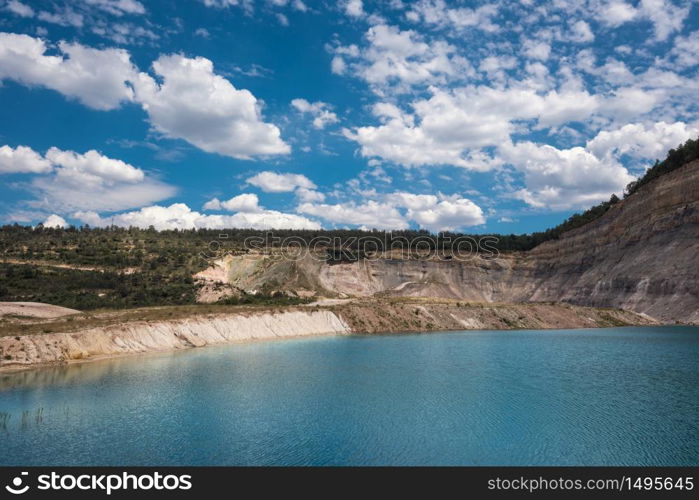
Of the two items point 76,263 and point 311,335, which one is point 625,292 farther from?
point 76,263

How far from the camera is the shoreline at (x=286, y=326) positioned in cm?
3534

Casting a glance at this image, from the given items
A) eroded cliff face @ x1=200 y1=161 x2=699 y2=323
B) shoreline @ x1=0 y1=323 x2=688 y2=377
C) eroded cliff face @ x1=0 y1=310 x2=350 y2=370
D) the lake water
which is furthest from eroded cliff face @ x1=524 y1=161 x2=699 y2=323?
eroded cliff face @ x1=0 y1=310 x2=350 y2=370

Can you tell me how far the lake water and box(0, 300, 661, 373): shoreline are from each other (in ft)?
11.9

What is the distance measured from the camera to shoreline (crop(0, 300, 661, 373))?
35.3 m

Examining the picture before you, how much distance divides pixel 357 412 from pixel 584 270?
9445 cm

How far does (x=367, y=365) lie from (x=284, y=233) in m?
111

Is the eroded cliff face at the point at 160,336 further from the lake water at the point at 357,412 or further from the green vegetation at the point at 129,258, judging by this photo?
the green vegetation at the point at 129,258

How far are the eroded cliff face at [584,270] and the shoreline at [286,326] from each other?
6925 mm

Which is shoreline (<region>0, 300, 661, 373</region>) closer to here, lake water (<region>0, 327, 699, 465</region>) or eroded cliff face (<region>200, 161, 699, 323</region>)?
lake water (<region>0, 327, 699, 465</region>)

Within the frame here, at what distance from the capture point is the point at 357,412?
20.4m

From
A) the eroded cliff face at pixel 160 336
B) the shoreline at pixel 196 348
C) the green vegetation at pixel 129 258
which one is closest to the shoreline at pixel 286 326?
the eroded cliff face at pixel 160 336

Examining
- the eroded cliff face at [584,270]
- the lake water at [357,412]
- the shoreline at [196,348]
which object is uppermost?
the eroded cliff face at [584,270]

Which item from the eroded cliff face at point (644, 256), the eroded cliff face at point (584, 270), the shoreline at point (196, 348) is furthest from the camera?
the eroded cliff face at point (584, 270)

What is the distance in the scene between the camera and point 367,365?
34.3 meters
